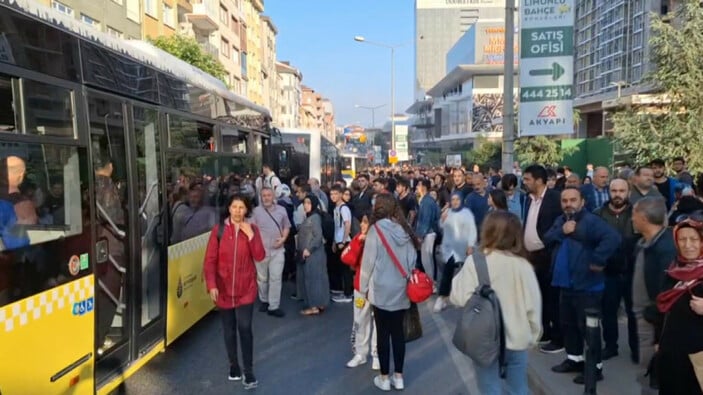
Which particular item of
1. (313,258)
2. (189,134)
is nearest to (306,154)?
(313,258)

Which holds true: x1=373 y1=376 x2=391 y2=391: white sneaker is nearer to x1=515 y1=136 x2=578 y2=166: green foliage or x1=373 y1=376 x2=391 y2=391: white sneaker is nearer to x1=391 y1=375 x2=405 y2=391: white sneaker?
x1=391 y1=375 x2=405 y2=391: white sneaker

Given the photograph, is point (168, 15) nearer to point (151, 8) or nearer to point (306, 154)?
point (151, 8)

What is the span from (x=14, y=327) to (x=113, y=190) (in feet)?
6.18

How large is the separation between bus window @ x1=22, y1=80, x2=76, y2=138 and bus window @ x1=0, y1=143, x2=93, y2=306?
0.12 meters

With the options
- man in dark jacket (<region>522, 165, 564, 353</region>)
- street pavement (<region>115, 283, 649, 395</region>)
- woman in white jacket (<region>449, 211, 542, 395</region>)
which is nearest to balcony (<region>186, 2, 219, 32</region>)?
street pavement (<region>115, 283, 649, 395</region>)

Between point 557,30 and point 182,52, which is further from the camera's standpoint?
point 182,52

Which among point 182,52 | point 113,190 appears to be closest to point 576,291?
point 113,190

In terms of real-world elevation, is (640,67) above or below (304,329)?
above

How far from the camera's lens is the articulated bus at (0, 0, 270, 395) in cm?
376

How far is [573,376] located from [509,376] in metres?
2.09

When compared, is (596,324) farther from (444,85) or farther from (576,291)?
(444,85)

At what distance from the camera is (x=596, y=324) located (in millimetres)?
4863

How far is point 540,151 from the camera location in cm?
3766

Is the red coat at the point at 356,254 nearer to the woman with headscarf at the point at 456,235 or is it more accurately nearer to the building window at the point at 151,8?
the woman with headscarf at the point at 456,235
